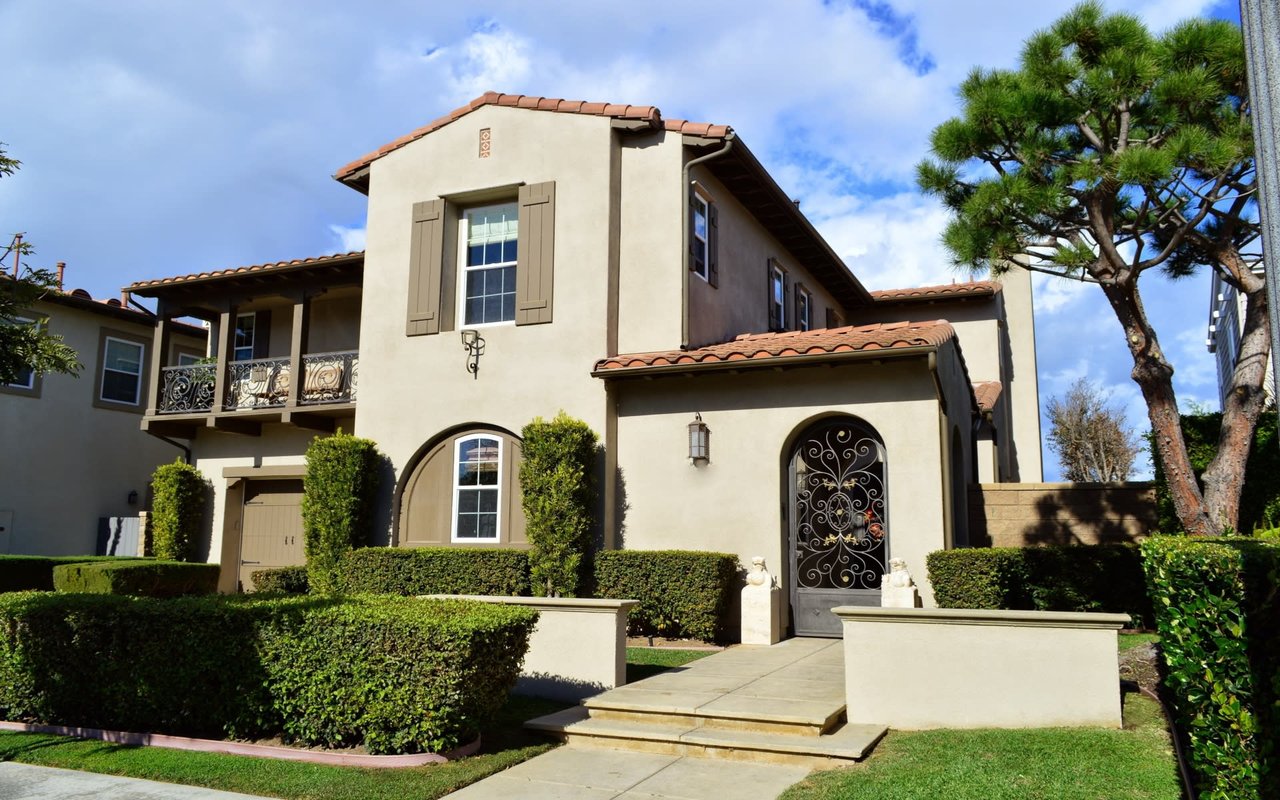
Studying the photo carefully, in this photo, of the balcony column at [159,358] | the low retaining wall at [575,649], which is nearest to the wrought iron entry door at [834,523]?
the low retaining wall at [575,649]

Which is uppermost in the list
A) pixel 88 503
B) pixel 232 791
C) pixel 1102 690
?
pixel 88 503

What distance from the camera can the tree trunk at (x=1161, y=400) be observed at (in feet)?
29.8

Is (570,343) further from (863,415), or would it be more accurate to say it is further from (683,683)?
(683,683)

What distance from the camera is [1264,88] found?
3197 millimetres

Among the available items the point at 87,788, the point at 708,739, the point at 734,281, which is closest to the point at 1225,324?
the point at 734,281

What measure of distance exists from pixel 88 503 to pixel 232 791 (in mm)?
17431

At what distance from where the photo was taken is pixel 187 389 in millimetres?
18234

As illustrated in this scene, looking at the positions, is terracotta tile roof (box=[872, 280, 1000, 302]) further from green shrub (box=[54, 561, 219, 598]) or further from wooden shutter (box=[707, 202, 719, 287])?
green shrub (box=[54, 561, 219, 598])

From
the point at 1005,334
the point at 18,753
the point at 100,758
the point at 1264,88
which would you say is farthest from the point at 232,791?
the point at 1005,334

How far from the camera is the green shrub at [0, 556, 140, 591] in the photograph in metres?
16.1

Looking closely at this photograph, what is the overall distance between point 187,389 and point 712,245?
10914mm

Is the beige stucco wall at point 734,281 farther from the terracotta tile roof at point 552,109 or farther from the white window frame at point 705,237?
the terracotta tile roof at point 552,109

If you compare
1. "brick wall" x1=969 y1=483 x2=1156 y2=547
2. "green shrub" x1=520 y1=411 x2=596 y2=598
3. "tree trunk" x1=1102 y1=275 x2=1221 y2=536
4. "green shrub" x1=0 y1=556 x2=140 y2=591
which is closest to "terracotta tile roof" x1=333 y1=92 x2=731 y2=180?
"green shrub" x1=520 y1=411 x2=596 y2=598

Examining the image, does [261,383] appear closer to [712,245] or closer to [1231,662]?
[712,245]
